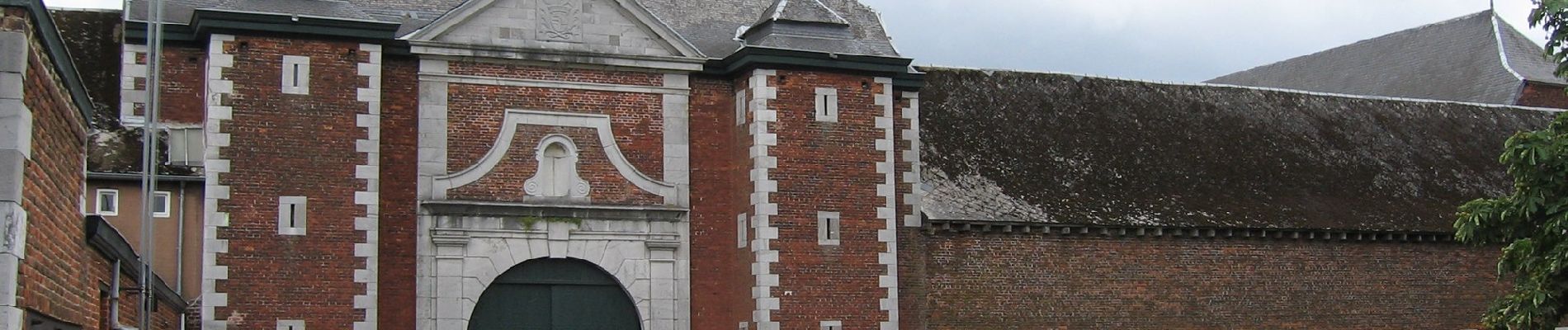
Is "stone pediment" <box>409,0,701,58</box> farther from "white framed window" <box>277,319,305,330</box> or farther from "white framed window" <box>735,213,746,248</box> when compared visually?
"white framed window" <box>277,319,305,330</box>

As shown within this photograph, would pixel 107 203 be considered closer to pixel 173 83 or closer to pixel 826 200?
pixel 173 83

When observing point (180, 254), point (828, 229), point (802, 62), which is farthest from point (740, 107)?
point (180, 254)

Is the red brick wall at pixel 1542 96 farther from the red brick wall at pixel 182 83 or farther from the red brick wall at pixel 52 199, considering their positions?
the red brick wall at pixel 52 199

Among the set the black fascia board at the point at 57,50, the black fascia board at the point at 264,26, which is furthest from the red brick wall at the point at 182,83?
→ the black fascia board at the point at 57,50

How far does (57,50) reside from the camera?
10094mm

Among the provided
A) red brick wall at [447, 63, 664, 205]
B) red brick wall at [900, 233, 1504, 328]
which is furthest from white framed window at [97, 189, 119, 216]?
red brick wall at [900, 233, 1504, 328]

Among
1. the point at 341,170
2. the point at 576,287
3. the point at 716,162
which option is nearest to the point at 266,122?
the point at 341,170

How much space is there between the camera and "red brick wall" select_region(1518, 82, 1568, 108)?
35750 mm

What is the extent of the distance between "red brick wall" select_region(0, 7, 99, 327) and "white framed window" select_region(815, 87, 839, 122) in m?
11.4

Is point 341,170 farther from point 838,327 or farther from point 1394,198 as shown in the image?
point 1394,198

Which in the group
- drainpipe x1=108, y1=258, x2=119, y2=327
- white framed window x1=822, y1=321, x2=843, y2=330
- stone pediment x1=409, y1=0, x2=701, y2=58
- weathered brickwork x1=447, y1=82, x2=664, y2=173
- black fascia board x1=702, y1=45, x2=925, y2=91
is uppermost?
stone pediment x1=409, y1=0, x2=701, y2=58

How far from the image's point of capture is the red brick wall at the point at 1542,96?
117 ft

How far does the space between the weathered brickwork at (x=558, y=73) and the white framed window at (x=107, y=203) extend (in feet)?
13.5

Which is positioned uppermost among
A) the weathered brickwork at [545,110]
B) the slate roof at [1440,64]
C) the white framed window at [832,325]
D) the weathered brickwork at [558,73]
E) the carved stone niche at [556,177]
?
the slate roof at [1440,64]
